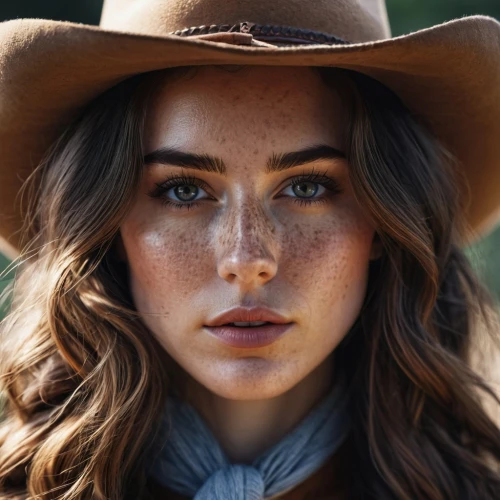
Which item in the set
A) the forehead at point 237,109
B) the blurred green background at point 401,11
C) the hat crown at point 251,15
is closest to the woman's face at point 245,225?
the forehead at point 237,109

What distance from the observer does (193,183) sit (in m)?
2.08

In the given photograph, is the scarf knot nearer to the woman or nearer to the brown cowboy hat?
the woman

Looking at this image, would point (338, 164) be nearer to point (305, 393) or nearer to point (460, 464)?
point (305, 393)

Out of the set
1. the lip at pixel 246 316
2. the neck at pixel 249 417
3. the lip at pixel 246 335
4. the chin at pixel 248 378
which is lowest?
the neck at pixel 249 417

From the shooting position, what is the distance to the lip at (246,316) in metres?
2.02

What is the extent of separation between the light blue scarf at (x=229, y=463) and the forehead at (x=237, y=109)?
0.66 metres

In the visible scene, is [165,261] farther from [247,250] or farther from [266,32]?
[266,32]

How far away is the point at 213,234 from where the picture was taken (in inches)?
80.7

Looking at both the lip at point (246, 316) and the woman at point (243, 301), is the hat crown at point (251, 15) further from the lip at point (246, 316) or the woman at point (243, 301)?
the lip at point (246, 316)

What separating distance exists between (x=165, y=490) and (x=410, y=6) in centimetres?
338

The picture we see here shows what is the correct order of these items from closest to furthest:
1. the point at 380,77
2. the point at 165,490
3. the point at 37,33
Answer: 1. the point at 37,33
2. the point at 380,77
3. the point at 165,490

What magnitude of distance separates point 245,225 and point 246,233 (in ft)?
0.06

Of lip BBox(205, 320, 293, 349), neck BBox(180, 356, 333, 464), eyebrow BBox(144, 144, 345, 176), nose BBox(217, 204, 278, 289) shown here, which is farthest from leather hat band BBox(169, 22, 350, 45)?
neck BBox(180, 356, 333, 464)

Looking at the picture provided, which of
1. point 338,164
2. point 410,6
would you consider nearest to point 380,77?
point 338,164
